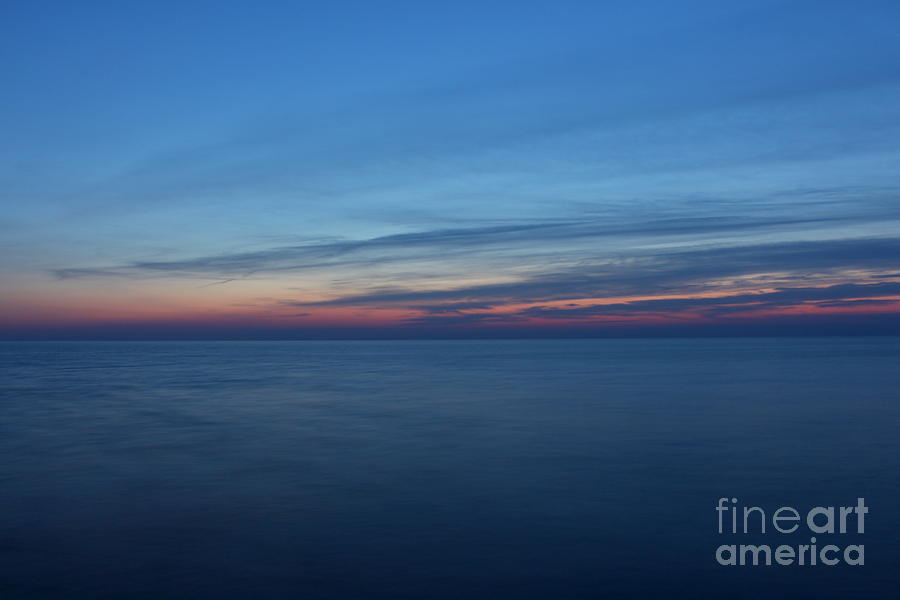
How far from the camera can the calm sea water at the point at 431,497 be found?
11812mm

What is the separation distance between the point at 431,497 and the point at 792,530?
27.4 ft

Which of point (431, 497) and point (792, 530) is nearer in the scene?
point (792, 530)

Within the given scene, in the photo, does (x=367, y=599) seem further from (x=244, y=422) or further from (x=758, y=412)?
(x=758, y=412)

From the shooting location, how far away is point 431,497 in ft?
57.6

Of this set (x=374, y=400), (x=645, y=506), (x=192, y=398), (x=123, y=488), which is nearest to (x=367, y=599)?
(x=645, y=506)

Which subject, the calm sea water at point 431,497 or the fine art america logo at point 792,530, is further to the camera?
the fine art america logo at point 792,530

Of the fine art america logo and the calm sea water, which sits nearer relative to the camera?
the calm sea water

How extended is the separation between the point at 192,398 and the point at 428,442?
2420cm

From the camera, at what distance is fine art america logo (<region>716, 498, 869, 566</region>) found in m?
12.6

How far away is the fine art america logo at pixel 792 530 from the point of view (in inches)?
497

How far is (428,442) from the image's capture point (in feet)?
85.3

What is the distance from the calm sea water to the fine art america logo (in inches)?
11.7

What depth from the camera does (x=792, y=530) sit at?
14.3 m

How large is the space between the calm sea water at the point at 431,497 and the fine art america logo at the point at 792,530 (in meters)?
0.30
